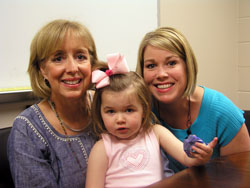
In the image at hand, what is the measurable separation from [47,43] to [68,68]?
15cm

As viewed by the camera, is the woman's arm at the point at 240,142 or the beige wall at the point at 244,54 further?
the beige wall at the point at 244,54

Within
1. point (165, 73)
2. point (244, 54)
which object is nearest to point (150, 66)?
point (165, 73)

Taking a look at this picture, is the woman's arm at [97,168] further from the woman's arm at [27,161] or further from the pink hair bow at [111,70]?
the pink hair bow at [111,70]

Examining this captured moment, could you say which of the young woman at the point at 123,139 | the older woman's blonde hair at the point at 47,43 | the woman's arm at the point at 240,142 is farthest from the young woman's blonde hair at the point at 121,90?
the woman's arm at the point at 240,142

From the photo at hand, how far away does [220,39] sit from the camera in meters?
3.39

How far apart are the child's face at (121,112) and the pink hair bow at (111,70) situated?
0.06m

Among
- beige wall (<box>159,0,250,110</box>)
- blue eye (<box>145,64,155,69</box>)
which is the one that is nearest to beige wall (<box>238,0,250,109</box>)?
beige wall (<box>159,0,250,110</box>)

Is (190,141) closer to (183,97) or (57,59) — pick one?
(183,97)

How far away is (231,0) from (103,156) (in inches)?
116

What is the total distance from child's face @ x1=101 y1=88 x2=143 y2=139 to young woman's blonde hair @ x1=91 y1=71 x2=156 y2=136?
3 centimetres

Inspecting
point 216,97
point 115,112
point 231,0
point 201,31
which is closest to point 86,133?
point 115,112

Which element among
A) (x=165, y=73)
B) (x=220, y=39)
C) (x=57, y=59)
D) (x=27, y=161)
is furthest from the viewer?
(x=220, y=39)

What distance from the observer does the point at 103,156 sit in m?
1.28

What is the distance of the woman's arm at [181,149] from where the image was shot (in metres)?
1.06
